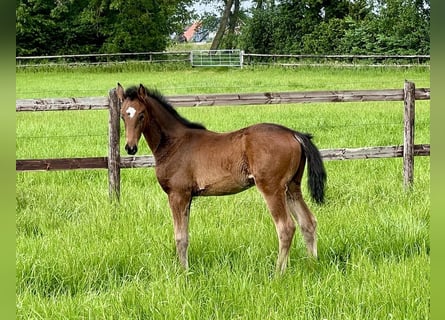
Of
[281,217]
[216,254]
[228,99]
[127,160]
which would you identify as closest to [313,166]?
[281,217]

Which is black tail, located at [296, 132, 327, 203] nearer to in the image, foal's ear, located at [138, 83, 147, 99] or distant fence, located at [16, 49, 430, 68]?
foal's ear, located at [138, 83, 147, 99]

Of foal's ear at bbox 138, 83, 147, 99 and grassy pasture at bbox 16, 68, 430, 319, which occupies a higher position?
foal's ear at bbox 138, 83, 147, 99

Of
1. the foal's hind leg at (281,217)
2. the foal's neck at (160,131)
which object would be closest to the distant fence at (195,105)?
the foal's neck at (160,131)

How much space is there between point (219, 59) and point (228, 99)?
29.2 m

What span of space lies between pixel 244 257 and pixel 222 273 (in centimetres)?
43

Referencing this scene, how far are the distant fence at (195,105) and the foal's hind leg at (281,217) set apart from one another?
275 cm

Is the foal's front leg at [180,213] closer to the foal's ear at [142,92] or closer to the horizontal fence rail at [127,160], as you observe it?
the foal's ear at [142,92]

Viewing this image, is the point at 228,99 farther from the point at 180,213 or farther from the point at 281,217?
the point at 281,217

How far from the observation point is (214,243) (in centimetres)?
462

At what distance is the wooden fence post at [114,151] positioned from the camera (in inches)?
254

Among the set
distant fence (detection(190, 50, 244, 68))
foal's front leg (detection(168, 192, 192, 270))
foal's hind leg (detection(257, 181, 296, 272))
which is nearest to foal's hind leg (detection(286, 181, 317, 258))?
foal's hind leg (detection(257, 181, 296, 272))

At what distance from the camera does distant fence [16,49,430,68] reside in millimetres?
30547

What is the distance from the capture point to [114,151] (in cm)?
656
